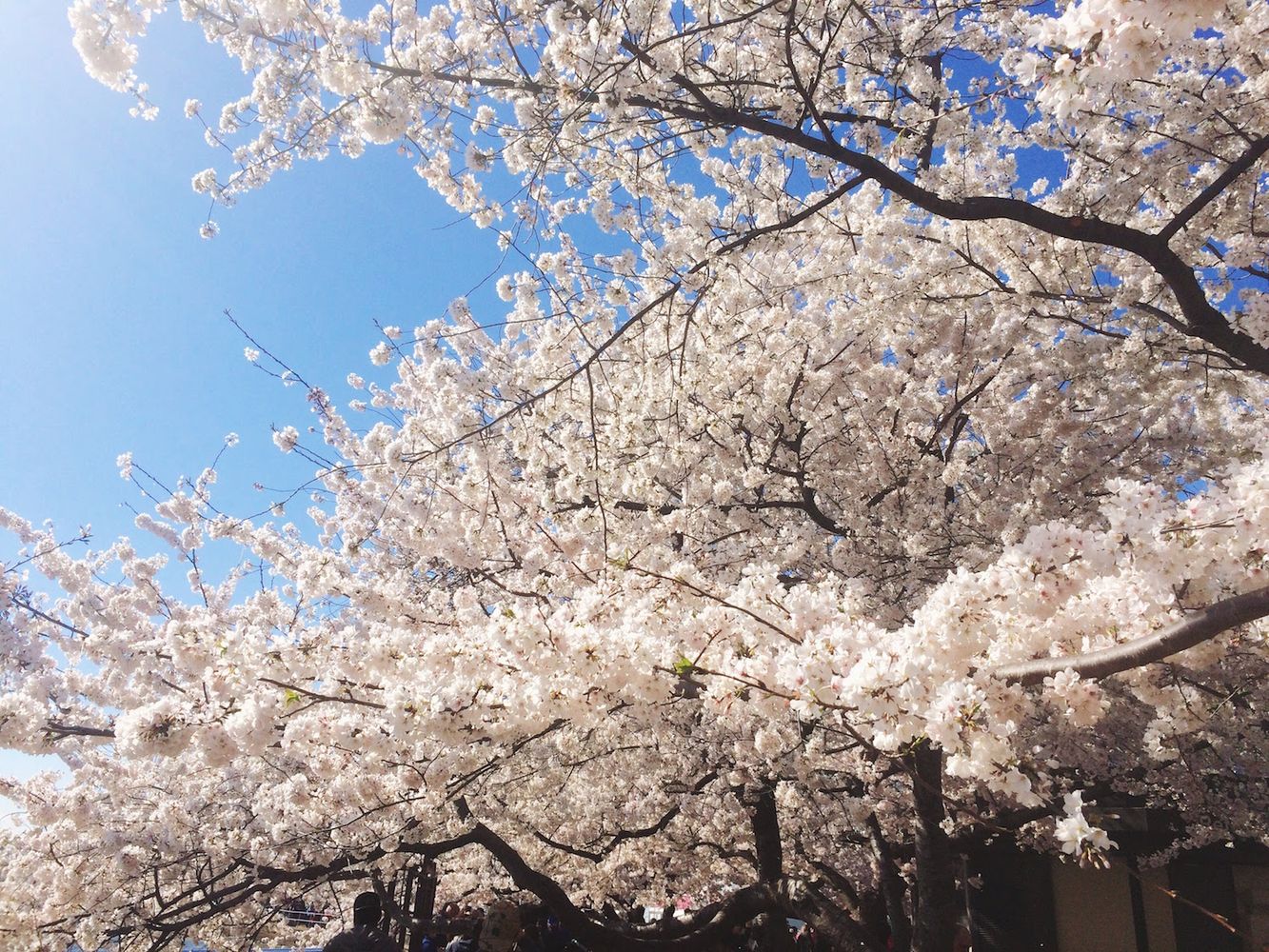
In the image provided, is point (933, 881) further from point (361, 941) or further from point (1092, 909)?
point (1092, 909)

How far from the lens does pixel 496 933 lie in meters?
6.44

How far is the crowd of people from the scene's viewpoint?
4.11 m

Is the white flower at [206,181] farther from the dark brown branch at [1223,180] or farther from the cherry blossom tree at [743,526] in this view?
the dark brown branch at [1223,180]

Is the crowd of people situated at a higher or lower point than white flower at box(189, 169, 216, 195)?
lower

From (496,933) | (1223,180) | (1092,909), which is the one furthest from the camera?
(1092,909)

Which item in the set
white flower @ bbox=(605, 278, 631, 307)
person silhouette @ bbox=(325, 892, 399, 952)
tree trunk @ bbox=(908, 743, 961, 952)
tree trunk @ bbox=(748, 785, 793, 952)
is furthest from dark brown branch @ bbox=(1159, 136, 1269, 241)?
tree trunk @ bbox=(748, 785, 793, 952)

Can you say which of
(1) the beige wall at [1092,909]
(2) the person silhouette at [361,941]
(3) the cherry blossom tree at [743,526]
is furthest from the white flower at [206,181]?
(1) the beige wall at [1092,909]

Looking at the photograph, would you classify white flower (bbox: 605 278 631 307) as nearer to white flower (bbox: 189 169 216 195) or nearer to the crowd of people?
white flower (bbox: 189 169 216 195)

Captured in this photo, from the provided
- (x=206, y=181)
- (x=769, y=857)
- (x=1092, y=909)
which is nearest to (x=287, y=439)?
(x=206, y=181)

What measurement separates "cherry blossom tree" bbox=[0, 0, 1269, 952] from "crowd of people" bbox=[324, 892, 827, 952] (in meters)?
0.44

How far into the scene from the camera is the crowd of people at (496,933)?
13.5 feet

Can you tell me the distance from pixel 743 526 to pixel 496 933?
4.26 metres

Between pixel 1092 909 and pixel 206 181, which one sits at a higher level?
pixel 206 181

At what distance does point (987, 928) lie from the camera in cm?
1124
